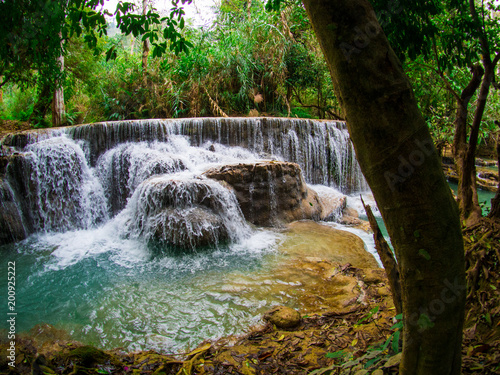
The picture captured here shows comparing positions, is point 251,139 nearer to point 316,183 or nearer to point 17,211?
point 316,183

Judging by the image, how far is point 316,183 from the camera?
9.96m

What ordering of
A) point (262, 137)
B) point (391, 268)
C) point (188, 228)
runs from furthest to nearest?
point (262, 137), point (188, 228), point (391, 268)

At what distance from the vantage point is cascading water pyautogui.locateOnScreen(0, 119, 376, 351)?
3561 mm

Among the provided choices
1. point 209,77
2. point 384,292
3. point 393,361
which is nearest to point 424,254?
point 393,361

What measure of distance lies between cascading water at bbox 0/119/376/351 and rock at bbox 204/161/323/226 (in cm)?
22

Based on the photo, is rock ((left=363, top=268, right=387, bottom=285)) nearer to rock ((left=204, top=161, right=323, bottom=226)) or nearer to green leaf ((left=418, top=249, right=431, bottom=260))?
rock ((left=204, top=161, right=323, bottom=226))

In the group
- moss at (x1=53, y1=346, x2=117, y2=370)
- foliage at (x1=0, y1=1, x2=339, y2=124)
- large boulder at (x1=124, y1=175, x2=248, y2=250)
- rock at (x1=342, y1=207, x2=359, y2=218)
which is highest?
foliage at (x1=0, y1=1, x2=339, y2=124)

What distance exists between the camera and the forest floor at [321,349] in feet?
5.49

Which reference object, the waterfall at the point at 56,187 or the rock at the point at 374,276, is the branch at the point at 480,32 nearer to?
the rock at the point at 374,276

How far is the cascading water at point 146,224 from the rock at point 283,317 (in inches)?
9.9

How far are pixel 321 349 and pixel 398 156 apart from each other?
1905mm

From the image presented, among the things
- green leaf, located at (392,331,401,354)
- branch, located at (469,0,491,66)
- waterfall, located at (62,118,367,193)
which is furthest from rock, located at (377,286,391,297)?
waterfall, located at (62,118,367,193)

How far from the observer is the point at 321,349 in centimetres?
237

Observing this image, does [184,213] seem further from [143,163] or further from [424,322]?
[424,322]
